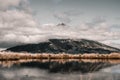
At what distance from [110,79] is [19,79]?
25.0 meters

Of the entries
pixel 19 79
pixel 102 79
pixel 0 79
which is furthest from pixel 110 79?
pixel 0 79

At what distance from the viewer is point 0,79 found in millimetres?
75562

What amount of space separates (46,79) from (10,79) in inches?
392

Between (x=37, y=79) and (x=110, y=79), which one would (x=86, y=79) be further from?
(x=37, y=79)

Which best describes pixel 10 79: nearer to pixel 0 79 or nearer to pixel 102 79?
pixel 0 79

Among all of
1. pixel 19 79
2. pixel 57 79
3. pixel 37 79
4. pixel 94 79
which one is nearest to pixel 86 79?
pixel 94 79

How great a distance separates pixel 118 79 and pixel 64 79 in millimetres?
14924

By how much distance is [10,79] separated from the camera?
76500 mm

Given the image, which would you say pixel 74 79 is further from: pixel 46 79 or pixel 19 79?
pixel 19 79

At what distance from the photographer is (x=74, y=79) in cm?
7769

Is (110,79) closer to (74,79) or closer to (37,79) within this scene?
(74,79)

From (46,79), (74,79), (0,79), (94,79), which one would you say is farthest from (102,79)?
(0,79)

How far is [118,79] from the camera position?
2913 inches

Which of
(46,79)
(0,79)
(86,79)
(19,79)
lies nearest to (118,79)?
(86,79)
